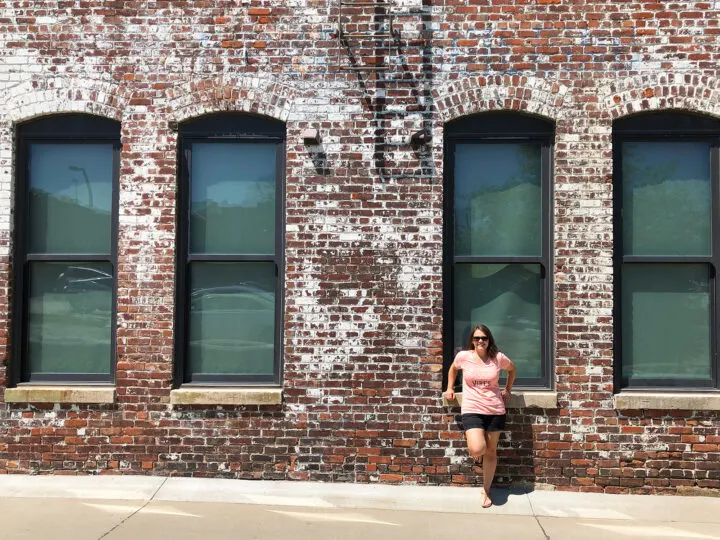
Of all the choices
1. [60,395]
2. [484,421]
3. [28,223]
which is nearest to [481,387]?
[484,421]

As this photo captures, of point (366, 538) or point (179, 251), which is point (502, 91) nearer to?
point (179, 251)

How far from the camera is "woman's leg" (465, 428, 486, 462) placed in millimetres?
5730

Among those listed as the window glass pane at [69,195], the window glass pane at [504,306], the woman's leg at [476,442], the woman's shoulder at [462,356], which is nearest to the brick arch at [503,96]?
the window glass pane at [504,306]

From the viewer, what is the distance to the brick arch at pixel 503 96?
6.27m

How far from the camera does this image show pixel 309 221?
6344 millimetres

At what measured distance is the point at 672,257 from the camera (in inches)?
249

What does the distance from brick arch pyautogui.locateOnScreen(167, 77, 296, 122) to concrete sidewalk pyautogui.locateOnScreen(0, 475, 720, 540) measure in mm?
3479

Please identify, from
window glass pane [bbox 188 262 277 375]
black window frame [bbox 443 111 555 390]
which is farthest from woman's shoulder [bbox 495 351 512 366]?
window glass pane [bbox 188 262 277 375]

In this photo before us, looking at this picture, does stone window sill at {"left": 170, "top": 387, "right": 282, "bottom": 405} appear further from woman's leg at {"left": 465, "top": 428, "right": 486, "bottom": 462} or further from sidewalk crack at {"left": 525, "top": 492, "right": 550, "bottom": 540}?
sidewalk crack at {"left": 525, "top": 492, "right": 550, "bottom": 540}

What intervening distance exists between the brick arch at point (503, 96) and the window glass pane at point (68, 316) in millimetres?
3713

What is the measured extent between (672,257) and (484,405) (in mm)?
2327

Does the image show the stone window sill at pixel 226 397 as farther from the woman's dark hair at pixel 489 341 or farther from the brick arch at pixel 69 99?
the brick arch at pixel 69 99

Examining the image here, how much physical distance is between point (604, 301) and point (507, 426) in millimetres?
1464

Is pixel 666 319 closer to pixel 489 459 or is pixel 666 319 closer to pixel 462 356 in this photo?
pixel 462 356
